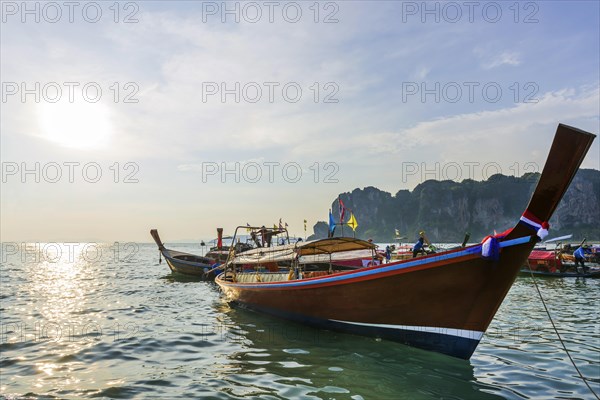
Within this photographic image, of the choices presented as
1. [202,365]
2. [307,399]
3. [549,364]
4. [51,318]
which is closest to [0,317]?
[51,318]

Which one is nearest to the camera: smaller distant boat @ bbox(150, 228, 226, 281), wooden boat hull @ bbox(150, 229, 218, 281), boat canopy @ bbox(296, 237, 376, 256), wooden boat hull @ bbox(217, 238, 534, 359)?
wooden boat hull @ bbox(217, 238, 534, 359)

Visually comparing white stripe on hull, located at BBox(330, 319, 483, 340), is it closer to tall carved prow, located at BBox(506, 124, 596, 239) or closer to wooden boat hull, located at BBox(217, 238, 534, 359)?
wooden boat hull, located at BBox(217, 238, 534, 359)

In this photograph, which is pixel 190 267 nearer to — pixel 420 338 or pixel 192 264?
pixel 192 264

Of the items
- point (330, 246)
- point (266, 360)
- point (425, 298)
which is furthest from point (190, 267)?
point (425, 298)

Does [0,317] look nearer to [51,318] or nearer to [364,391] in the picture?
[51,318]

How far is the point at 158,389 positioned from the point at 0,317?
37.6ft

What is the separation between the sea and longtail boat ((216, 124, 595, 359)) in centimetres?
51

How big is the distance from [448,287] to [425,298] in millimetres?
627

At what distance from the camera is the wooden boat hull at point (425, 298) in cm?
792

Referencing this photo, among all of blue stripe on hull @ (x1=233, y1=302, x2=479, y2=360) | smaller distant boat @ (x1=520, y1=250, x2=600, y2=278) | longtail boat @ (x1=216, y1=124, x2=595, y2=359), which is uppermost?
longtail boat @ (x1=216, y1=124, x2=595, y2=359)

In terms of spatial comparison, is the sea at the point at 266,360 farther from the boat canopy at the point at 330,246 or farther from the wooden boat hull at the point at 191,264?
the wooden boat hull at the point at 191,264

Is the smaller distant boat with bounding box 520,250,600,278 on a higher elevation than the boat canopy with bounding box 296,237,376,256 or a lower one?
lower

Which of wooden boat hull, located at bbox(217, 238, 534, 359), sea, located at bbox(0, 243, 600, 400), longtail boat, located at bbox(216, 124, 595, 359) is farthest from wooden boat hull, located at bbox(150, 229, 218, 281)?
longtail boat, located at bbox(216, 124, 595, 359)

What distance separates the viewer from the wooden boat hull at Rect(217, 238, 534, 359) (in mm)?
7922
